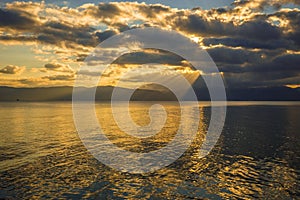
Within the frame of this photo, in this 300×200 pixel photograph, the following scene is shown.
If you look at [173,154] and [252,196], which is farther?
[173,154]

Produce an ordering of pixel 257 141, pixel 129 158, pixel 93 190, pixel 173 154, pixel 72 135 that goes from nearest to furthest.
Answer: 1. pixel 93 190
2. pixel 129 158
3. pixel 173 154
4. pixel 257 141
5. pixel 72 135

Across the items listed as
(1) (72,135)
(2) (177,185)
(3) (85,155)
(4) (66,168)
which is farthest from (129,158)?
(1) (72,135)

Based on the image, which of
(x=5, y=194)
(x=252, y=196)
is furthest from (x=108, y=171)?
(x=252, y=196)

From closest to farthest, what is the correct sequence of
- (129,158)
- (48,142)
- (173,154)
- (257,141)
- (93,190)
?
(93,190) < (129,158) < (173,154) < (48,142) < (257,141)

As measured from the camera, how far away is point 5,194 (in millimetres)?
33906

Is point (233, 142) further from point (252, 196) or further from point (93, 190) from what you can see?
point (93, 190)

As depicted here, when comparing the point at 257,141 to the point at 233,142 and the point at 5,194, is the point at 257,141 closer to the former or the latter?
the point at 233,142

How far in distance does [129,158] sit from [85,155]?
9.99 m

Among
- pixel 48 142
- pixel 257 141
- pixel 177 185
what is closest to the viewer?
pixel 177 185

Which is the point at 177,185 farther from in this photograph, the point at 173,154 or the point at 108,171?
the point at 173,154

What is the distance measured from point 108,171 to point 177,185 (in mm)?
13193

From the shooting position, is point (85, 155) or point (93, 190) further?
point (85, 155)

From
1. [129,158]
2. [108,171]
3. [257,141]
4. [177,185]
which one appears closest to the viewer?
[177,185]

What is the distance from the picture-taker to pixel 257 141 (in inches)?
3002
